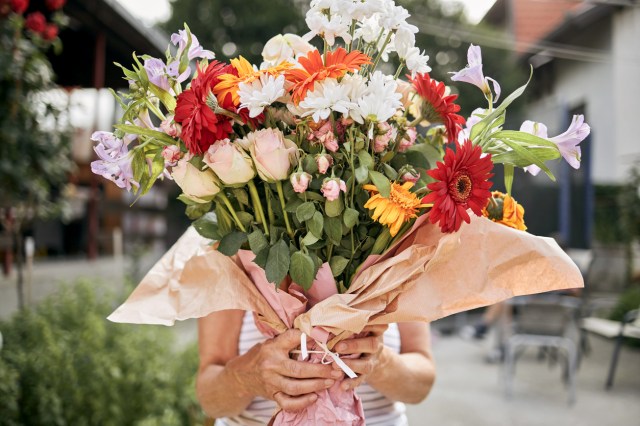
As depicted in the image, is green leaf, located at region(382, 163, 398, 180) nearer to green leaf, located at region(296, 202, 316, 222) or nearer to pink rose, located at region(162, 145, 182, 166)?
green leaf, located at region(296, 202, 316, 222)

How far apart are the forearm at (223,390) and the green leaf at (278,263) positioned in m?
0.40

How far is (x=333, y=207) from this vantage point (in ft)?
3.58

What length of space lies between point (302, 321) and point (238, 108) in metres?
0.43

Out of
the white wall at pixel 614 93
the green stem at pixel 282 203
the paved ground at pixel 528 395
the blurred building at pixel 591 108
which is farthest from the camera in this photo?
the white wall at pixel 614 93

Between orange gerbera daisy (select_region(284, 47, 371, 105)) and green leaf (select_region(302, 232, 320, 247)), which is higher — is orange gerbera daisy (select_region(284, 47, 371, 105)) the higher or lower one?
the higher one

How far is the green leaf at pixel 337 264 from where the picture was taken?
3.89ft

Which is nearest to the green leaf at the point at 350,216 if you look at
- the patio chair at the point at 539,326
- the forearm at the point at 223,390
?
the forearm at the point at 223,390

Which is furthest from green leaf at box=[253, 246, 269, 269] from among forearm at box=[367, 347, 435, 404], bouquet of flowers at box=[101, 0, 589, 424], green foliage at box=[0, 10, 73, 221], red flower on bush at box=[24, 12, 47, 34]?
red flower on bush at box=[24, 12, 47, 34]

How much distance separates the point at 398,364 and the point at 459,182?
605 millimetres

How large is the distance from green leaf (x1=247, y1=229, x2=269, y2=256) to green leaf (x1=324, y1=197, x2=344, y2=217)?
14cm

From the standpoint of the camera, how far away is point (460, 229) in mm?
1192

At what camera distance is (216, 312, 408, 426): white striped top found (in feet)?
5.01

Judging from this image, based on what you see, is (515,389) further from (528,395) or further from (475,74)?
(475,74)

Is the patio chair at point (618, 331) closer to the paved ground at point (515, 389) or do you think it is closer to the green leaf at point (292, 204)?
the paved ground at point (515, 389)
